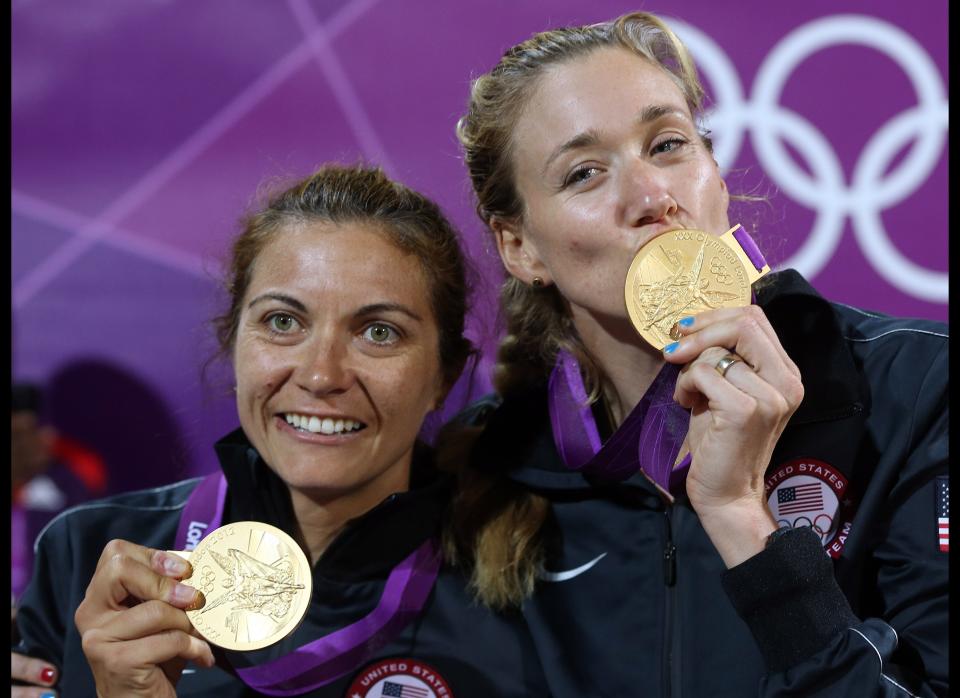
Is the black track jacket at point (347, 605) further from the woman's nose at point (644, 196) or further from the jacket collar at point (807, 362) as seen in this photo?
the woman's nose at point (644, 196)

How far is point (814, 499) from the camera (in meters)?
1.93

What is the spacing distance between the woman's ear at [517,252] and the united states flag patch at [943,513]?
2.82 ft

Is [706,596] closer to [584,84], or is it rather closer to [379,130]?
[584,84]

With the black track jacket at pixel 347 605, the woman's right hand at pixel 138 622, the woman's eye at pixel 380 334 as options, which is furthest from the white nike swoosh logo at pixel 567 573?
the woman's right hand at pixel 138 622

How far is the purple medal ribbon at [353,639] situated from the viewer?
202cm

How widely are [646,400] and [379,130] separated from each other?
1.98m

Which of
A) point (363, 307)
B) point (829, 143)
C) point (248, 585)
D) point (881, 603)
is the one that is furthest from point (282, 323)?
point (829, 143)

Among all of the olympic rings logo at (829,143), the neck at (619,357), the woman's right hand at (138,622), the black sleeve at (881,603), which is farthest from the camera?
the olympic rings logo at (829,143)

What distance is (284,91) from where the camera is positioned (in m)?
3.68

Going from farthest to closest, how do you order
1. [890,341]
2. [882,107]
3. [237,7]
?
[237,7] → [882,107] → [890,341]

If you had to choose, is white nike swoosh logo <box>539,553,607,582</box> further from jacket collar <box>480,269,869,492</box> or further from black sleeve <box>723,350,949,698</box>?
black sleeve <box>723,350,949,698</box>

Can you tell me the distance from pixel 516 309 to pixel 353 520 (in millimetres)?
621

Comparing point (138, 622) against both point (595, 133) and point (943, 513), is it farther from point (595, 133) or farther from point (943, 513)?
point (943, 513)

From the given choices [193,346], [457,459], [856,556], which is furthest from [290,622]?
[193,346]
